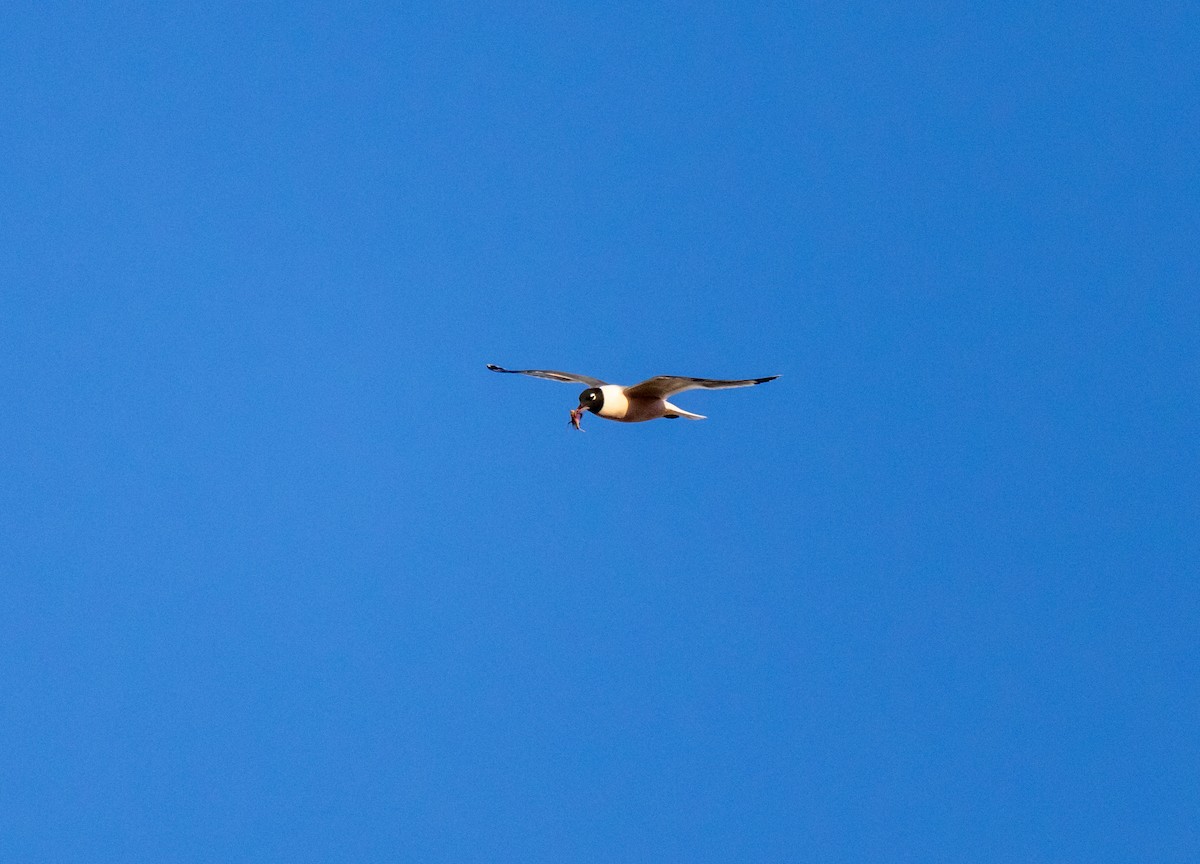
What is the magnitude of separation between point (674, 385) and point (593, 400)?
108 centimetres

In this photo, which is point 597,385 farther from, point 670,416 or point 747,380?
point 747,380

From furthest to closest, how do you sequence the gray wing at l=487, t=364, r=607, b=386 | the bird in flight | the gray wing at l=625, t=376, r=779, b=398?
the gray wing at l=487, t=364, r=607, b=386, the bird in flight, the gray wing at l=625, t=376, r=779, b=398

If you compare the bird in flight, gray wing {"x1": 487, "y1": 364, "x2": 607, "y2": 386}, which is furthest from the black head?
gray wing {"x1": 487, "y1": 364, "x2": 607, "y2": 386}

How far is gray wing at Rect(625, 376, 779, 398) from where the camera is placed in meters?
17.4

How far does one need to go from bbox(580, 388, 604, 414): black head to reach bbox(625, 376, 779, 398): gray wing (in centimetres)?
44

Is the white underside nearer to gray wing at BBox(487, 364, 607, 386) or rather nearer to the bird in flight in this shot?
the bird in flight

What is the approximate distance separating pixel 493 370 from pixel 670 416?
8.72 feet

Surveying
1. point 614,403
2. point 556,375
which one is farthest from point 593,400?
point 556,375

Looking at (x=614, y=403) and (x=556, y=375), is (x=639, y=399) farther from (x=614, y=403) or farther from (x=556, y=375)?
(x=556, y=375)

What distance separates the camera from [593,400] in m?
19.0

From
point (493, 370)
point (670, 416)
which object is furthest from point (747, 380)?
point (493, 370)

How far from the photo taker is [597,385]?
787 inches

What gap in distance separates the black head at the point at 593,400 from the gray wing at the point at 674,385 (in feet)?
1.44

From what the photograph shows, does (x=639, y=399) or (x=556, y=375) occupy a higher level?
(x=556, y=375)
